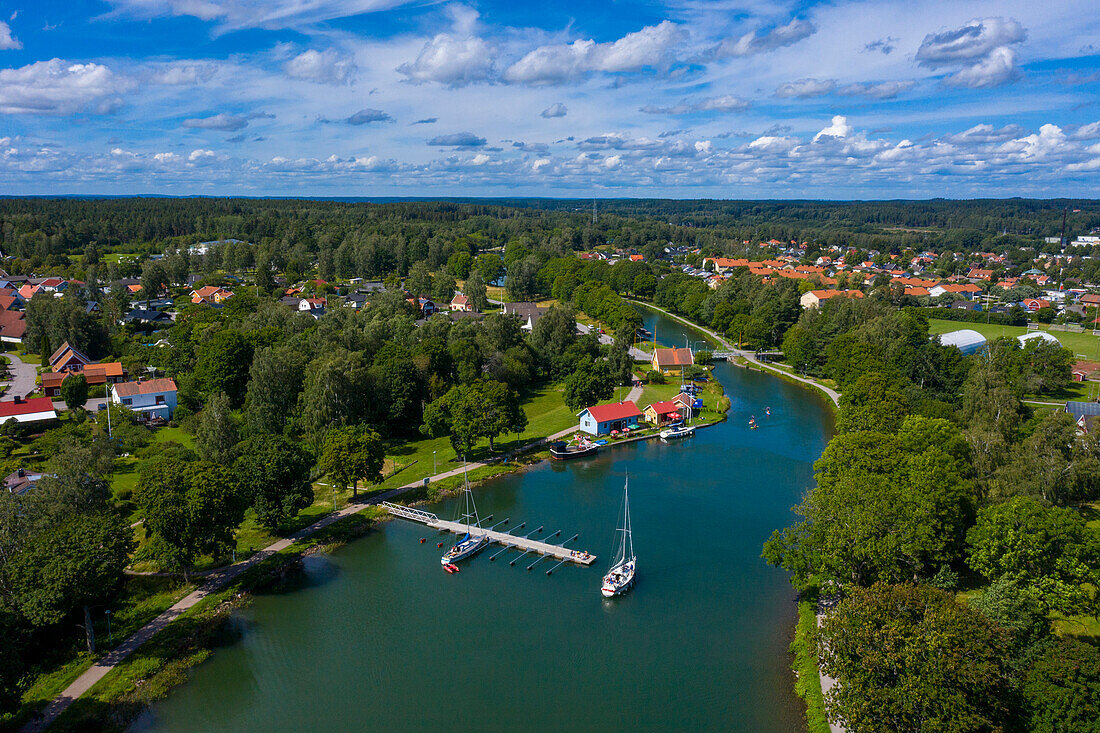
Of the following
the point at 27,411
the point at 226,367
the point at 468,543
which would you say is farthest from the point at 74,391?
the point at 468,543

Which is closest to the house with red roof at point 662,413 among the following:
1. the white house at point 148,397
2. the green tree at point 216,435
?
the green tree at point 216,435

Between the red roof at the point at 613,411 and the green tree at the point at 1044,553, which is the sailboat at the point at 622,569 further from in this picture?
the red roof at the point at 613,411

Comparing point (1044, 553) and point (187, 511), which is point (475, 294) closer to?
point (187, 511)

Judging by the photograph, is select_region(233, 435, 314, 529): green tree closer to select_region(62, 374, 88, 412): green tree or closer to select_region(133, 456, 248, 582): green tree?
select_region(133, 456, 248, 582): green tree

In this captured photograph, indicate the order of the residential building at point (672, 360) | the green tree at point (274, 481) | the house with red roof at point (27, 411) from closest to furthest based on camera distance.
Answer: the green tree at point (274, 481), the house with red roof at point (27, 411), the residential building at point (672, 360)

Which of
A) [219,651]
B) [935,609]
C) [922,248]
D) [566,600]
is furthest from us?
[922,248]

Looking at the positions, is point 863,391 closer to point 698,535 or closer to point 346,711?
point 698,535

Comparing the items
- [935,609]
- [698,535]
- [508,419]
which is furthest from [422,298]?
[935,609]
